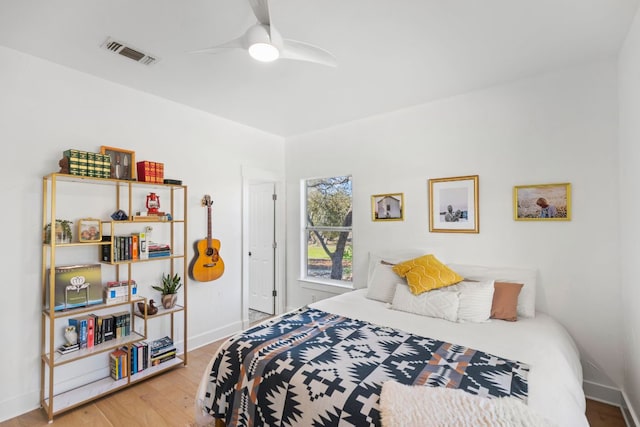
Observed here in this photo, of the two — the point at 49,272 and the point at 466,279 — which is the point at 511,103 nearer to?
the point at 466,279

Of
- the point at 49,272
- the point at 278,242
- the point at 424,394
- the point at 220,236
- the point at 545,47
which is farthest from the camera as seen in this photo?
the point at 278,242

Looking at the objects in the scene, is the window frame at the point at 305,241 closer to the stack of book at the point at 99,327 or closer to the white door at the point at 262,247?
the white door at the point at 262,247

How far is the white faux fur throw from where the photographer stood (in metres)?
1.18

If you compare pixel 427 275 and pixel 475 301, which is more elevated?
pixel 427 275

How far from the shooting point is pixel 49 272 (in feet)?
7.70

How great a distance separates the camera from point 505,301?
2.40 meters

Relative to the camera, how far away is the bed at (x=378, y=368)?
54.4 inches

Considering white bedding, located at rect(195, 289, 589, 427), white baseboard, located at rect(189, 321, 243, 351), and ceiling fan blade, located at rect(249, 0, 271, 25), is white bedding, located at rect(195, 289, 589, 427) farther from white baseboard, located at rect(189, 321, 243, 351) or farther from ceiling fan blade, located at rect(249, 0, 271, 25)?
ceiling fan blade, located at rect(249, 0, 271, 25)

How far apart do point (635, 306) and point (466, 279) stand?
3.50 ft

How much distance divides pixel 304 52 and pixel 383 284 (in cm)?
215

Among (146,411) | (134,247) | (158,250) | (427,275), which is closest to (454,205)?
(427,275)

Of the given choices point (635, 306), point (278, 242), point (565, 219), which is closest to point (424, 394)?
point (635, 306)

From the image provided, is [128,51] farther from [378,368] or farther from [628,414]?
[628,414]

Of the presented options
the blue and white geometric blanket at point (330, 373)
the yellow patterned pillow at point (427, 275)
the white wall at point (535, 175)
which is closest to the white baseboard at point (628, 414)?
the white wall at point (535, 175)
